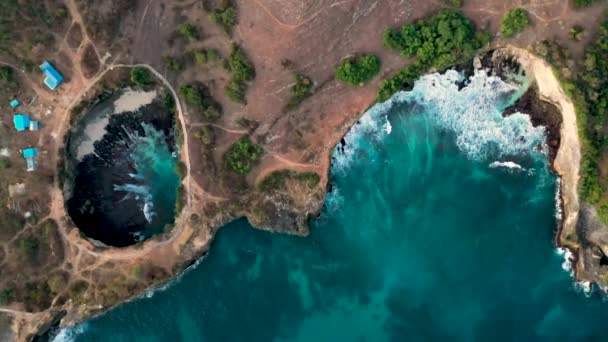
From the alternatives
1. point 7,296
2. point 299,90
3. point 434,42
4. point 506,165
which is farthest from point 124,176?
point 506,165

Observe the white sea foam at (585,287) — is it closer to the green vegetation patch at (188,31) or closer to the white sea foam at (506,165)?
the white sea foam at (506,165)

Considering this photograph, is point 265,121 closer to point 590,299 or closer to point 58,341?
point 58,341

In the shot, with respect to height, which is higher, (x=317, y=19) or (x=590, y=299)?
(x=317, y=19)

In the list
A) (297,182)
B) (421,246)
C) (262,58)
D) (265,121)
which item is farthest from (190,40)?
(421,246)

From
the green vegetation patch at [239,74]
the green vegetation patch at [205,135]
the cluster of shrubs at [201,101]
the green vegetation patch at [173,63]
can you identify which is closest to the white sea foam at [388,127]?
the green vegetation patch at [239,74]

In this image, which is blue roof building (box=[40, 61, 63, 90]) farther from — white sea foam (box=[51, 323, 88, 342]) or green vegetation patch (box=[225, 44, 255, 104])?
white sea foam (box=[51, 323, 88, 342])

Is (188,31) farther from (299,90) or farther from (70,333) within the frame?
(70,333)
